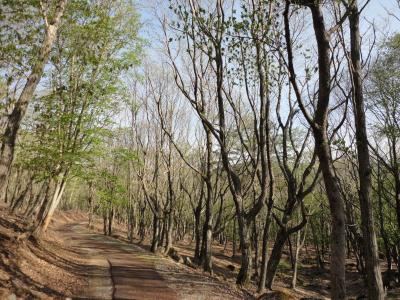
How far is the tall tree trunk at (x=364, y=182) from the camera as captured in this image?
758 centimetres

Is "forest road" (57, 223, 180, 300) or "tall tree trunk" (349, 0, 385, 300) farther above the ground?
"tall tree trunk" (349, 0, 385, 300)

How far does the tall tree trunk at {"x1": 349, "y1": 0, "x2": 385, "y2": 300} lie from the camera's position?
7582 millimetres

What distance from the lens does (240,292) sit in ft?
37.7

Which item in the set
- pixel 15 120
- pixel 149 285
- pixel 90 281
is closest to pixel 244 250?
pixel 149 285

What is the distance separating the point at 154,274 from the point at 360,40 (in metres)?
9.95

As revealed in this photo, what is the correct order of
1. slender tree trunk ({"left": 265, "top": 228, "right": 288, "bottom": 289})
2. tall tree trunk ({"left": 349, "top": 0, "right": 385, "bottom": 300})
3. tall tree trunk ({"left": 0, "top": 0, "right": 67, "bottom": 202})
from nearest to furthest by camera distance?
1. tall tree trunk ({"left": 349, "top": 0, "right": 385, "bottom": 300})
2. tall tree trunk ({"left": 0, "top": 0, "right": 67, "bottom": 202})
3. slender tree trunk ({"left": 265, "top": 228, "right": 288, "bottom": 289})

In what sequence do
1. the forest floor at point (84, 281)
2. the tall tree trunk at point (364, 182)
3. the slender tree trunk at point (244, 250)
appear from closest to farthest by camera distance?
the tall tree trunk at point (364, 182) < the forest floor at point (84, 281) < the slender tree trunk at point (244, 250)

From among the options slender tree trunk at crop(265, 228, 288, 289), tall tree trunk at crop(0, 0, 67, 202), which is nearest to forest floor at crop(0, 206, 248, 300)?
slender tree trunk at crop(265, 228, 288, 289)

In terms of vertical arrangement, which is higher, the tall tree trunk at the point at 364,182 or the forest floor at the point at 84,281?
the tall tree trunk at the point at 364,182

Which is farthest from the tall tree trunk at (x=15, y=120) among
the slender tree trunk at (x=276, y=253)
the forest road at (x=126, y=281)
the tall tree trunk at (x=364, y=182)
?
the slender tree trunk at (x=276, y=253)

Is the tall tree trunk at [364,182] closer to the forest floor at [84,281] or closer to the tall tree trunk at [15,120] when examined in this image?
the forest floor at [84,281]

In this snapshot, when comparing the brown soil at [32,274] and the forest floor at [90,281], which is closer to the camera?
the brown soil at [32,274]

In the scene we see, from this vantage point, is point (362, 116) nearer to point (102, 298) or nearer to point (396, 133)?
point (102, 298)

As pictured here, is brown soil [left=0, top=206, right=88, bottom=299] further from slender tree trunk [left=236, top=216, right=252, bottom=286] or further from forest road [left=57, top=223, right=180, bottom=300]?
slender tree trunk [left=236, top=216, right=252, bottom=286]
